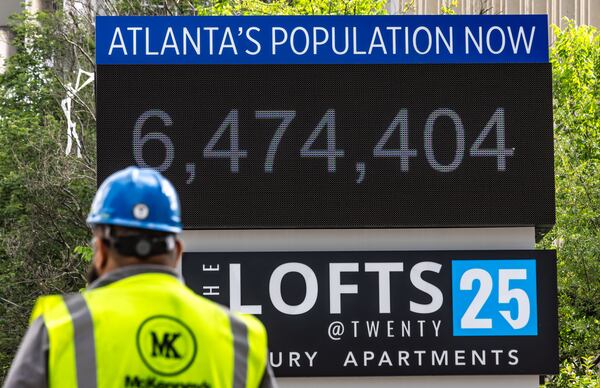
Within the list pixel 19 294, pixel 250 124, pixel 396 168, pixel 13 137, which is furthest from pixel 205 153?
pixel 13 137

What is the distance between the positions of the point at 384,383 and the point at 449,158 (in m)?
1.52

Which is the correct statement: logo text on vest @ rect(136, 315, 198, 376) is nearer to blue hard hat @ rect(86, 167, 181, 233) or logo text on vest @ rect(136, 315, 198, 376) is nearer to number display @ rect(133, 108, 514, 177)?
blue hard hat @ rect(86, 167, 181, 233)

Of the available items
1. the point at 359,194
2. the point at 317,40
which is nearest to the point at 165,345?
the point at 359,194

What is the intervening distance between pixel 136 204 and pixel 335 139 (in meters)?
5.80

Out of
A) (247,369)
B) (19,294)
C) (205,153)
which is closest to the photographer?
(247,369)

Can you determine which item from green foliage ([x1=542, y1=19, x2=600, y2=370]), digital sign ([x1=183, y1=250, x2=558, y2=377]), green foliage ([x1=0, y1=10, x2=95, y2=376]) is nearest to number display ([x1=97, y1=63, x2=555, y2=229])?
digital sign ([x1=183, y1=250, x2=558, y2=377])

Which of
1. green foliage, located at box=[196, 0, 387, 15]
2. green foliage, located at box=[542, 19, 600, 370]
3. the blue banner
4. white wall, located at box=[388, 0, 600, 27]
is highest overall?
white wall, located at box=[388, 0, 600, 27]

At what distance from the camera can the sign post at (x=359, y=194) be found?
8812mm

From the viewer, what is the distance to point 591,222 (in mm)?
22938

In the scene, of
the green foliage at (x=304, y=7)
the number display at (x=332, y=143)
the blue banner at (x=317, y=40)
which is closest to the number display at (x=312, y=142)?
the number display at (x=332, y=143)

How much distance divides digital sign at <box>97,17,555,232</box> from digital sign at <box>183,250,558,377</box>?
0.85ft

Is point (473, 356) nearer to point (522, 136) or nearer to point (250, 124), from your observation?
point (522, 136)

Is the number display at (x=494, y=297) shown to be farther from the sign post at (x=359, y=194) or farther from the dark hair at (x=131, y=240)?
the dark hair at (x=131, y=240)

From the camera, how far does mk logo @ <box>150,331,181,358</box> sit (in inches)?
117
